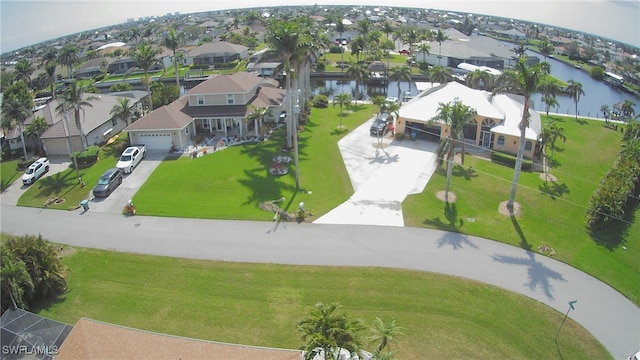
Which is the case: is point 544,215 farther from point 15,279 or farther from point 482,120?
point 15,279

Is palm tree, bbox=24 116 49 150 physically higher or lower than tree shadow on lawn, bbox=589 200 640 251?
higher

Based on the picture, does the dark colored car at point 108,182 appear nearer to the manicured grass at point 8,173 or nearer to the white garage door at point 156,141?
the white garage door at point 156,141

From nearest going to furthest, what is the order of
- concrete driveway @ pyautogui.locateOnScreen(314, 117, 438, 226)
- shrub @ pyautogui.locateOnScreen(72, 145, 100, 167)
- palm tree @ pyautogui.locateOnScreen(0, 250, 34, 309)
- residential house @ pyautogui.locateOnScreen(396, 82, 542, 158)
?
1. palm tree @ pyautogui.locateOnScreen(0, 250, 34, 309)
2. concrete driveway @ pyautogui.locateOnScreen(314, 117, 438, 226)
3. shrub @ pyautogui.locateOnScreen(72, 145, 100, 167)
4. residential house @ pyautogui.locateOnScreen(396, 82, 542, 158)

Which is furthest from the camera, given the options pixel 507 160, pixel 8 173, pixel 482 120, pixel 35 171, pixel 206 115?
pixel 206 115

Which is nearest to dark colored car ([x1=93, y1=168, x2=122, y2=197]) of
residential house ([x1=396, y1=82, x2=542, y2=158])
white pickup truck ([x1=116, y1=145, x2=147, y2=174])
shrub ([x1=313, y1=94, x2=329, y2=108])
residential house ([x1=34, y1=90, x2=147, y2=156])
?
white pickup truck ([x1=116, y1=145, x2=147, y2=174])

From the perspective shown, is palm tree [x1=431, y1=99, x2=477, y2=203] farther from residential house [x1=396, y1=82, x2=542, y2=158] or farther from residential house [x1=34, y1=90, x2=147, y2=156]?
residential house [x1=34, y1=90, x2=147, y2=156]

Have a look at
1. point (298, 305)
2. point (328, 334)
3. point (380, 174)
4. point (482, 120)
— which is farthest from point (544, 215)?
point (328, 334)

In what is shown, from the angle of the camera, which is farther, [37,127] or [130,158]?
[37,127]

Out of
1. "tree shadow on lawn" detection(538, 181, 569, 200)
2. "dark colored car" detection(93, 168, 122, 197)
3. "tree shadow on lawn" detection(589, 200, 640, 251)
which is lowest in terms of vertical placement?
"tree shadow on lawn" detection(589, 200, 640, 251)
